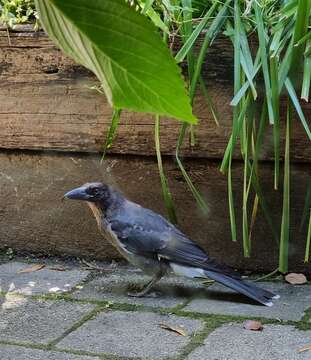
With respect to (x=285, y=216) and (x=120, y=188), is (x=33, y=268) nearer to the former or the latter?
(x=120, y=188)

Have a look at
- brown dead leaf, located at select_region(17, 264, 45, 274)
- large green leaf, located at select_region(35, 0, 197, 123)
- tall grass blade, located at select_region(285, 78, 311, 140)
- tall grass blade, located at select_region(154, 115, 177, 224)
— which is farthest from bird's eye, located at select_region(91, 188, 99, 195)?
large green leaf, located at select_region(35, 0, 197, 123)

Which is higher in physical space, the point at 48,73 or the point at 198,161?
the point at 48,73

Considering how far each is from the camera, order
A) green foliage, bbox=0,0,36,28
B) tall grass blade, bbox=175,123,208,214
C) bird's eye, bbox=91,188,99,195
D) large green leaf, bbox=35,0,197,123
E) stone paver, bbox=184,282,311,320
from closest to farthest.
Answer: large green leaf, bbox=35,0,197,123 → stone paver, bbox=184,282,311,320 → tall grass blade, bbox=175,123,208,214 → bird's eye, bbox=91,188,99,195 → green foliage, bbox=0,0,36,28

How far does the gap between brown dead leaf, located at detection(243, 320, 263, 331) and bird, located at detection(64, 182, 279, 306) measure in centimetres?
17

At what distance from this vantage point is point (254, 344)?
7.44 ft

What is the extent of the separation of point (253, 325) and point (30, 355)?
0.72 meters

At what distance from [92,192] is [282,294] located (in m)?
0.82

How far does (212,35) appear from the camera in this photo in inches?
106

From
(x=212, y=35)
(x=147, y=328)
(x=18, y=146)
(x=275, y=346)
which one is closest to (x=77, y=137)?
(x=18, y=146)

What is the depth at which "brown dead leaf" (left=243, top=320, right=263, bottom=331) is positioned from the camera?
7.84 feet

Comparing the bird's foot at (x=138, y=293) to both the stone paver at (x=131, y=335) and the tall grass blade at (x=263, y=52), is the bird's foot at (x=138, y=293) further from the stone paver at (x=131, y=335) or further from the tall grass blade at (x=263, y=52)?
the tall grass blade at (x=263, y=52)

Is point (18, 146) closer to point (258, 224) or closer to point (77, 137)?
point (77, 137)

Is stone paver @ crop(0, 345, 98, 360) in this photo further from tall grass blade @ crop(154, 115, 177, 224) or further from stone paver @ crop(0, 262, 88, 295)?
tall grass blade @ crop(154, 115, 177, 224)

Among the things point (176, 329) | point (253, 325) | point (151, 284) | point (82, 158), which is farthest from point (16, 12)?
point (253, 325)
